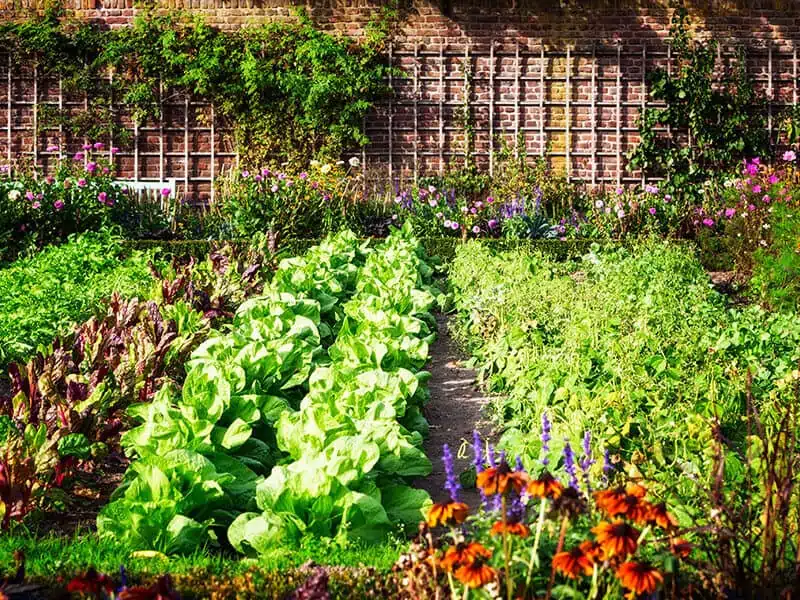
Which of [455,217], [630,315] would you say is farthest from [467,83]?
Result: [630,315]

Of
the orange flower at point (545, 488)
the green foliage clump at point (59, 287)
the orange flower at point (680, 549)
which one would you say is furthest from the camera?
the green foliage clump at point (59, 287)

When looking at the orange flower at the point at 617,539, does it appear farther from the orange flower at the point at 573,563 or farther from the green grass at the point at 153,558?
the green grass at the point at 153,558

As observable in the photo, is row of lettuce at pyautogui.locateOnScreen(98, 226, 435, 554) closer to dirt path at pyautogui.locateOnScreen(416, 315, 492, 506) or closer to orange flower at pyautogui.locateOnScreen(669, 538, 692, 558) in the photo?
dirt path at pyautogui.locateOnScreen(416, 315, 492, 506)

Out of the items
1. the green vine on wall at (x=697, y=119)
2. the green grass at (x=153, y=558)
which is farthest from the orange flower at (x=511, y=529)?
the green vine on wall at (x=697, y=119)

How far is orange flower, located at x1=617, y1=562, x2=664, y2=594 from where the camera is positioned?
179 centimetres


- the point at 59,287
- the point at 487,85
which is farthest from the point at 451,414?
the point at 487,85

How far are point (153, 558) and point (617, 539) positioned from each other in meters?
1.47

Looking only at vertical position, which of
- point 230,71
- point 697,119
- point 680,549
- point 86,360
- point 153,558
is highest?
point 230,71

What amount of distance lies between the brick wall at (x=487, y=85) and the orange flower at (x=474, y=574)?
11916mm

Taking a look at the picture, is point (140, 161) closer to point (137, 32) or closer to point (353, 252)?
point (137, 32)

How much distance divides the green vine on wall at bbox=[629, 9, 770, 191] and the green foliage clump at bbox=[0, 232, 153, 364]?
24.1 ft

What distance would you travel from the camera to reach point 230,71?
13.6m

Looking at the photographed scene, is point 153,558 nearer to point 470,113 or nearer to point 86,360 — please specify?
point 86,360

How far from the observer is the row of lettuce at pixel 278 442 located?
10.2 feet
